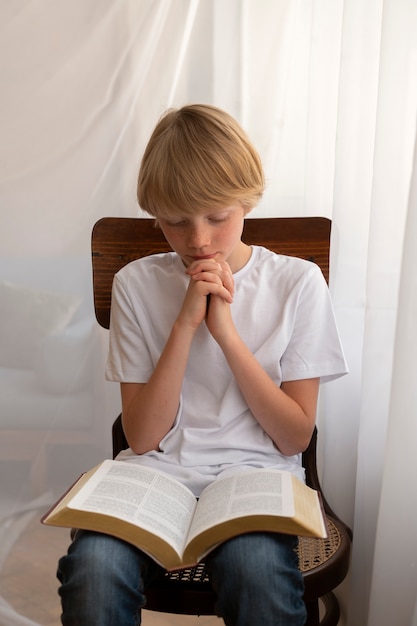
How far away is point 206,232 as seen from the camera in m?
1.07

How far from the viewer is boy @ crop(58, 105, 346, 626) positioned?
107 centimetres

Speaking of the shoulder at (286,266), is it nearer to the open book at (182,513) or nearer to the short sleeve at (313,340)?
the short sleeve at (313,340)

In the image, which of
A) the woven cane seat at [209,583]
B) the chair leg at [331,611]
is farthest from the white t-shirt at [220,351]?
the chair leg at [331,611]

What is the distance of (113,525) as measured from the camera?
873 millimetres

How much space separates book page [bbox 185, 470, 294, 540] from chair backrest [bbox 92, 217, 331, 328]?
1.47 feet

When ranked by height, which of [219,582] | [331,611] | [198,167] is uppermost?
[198,167]

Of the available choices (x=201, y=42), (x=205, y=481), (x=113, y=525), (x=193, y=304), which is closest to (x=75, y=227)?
(x=201, y=42)

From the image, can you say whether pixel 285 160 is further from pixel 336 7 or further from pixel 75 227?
pixel 75 227

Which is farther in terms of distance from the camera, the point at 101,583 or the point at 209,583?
the point at 209,583

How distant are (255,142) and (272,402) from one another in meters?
0.60

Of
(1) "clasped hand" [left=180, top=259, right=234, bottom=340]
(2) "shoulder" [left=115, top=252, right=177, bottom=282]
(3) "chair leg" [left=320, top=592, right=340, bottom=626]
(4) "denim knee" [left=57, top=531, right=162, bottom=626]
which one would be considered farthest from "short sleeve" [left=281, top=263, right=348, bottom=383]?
(3) "chair leg" [left=320, top=592, right=340, bottom=626]

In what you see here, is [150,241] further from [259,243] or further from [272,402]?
[272,402]

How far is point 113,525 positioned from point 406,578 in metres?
0.46

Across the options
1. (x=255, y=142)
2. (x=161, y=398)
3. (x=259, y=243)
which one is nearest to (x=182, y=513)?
(x=161, y=398)
